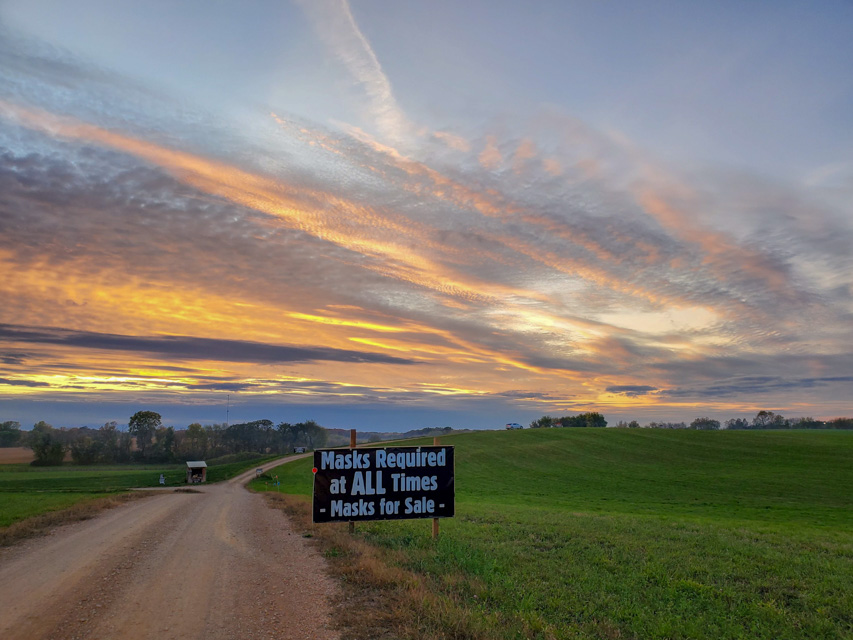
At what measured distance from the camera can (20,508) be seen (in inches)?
1199

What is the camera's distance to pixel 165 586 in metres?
11.6

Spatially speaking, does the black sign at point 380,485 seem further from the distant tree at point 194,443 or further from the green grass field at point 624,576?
the distant tree at point 194,443

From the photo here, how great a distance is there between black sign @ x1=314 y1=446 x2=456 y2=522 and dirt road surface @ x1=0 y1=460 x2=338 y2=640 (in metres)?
1.78

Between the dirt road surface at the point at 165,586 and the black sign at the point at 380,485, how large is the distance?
1.78 metres

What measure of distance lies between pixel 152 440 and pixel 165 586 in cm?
16611

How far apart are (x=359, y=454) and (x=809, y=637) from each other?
1292cm

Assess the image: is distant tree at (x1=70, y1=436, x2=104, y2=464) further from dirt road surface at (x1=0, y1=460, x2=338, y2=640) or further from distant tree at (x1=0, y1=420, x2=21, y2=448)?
dirt road surface at (x1=0, y1=460, x2=338, y2=640)

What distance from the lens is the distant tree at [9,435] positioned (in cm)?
17680

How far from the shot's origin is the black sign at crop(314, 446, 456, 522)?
17156mm

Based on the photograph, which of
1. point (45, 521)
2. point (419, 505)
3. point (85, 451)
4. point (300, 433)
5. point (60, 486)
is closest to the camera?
point (419, 505)

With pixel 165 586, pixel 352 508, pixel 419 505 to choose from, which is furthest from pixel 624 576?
pixel 165 586

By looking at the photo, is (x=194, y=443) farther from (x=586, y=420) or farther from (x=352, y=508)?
(x=352, y=508)

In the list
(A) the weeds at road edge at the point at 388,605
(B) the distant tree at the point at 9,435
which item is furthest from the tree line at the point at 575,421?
(B) the distant tree at the point at 9,435

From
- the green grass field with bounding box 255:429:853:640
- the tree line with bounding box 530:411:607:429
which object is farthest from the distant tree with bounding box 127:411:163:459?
the green grass field with bounding box 255:429:853:640
